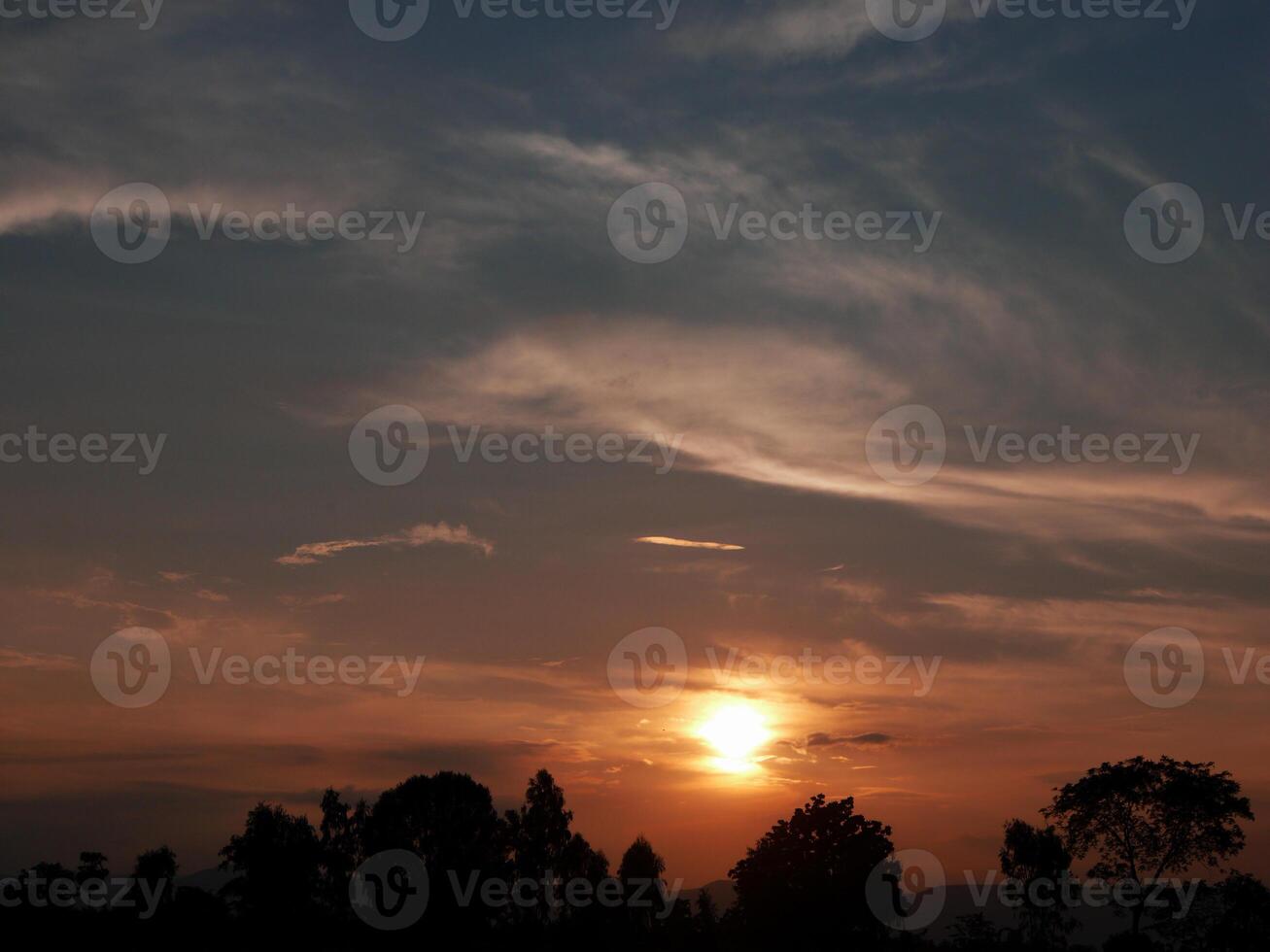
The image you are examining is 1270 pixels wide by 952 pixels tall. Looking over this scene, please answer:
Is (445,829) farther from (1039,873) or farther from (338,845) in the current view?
(1039,873)

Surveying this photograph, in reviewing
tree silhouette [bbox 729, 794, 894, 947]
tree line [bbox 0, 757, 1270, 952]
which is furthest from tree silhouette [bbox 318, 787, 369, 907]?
tree silhouette [bbox 729, 794, 894, 947]

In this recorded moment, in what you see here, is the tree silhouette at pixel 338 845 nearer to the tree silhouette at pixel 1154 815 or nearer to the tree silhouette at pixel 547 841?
the tree silhouette at pixel 547 841

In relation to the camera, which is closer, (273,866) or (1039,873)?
(1039,873)

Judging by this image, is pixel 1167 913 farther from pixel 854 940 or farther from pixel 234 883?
pixel 234 883

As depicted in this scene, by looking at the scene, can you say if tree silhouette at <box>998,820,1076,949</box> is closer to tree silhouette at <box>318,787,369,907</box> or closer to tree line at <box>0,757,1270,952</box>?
tree line at <box>0,757,1270,952</box>

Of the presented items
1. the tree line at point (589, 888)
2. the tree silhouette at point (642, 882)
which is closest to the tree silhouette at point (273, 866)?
the tree line at point (589, 888)

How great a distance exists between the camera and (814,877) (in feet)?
296

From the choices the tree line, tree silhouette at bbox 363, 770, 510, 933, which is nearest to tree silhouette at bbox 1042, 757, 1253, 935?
the tree line

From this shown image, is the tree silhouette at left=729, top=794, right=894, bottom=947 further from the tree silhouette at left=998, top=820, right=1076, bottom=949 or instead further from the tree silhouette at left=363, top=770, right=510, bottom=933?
the tree silhouette at left=363, top=770, right=510, bottom=933

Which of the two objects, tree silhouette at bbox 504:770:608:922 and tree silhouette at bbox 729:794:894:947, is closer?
tree silhouette at bbox 729:794:894:947

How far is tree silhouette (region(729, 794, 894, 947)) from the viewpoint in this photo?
87.8 metres

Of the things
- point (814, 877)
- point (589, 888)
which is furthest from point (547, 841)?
point (814, 877)

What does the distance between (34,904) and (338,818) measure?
45.1m

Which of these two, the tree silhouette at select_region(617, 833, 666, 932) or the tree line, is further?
the tree silhouette at select_region(617, 833, 666, 932)
